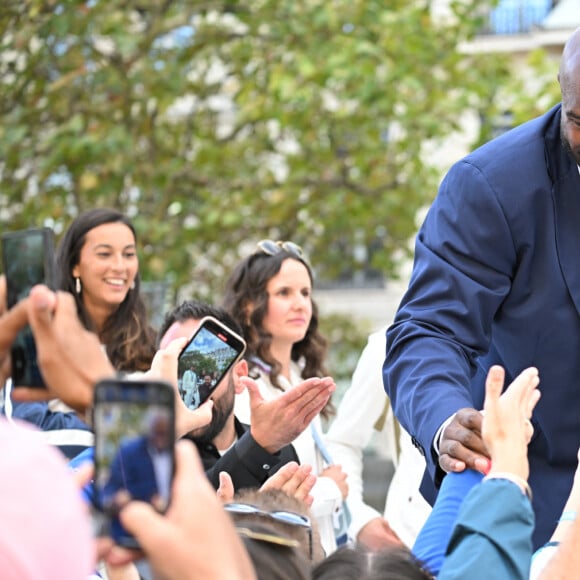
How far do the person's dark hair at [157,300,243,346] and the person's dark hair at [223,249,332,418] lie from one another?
66 cm

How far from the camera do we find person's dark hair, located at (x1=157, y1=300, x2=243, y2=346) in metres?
4.62

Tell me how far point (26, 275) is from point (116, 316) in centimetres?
303

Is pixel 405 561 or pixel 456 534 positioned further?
pixel 405 561

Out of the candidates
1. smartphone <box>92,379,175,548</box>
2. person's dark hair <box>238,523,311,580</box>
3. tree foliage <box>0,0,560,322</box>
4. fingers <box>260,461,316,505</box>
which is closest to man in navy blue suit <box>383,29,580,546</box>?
fingers <box>260,461,316,505</box>

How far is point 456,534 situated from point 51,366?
0.65m

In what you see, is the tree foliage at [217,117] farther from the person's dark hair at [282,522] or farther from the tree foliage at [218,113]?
the person's dark hair at [282,522]

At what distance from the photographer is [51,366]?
1.90 meters

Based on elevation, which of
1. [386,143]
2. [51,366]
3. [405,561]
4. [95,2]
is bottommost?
[405,561]

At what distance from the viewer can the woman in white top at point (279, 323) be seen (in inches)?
207

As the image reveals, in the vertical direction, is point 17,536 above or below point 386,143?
below

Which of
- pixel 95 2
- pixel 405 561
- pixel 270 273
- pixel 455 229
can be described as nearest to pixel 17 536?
pixel 405 561

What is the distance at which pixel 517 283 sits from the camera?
3.12m

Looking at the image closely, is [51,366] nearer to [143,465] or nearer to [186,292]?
[143,465]

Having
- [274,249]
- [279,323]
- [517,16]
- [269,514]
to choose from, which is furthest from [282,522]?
[517,16]
